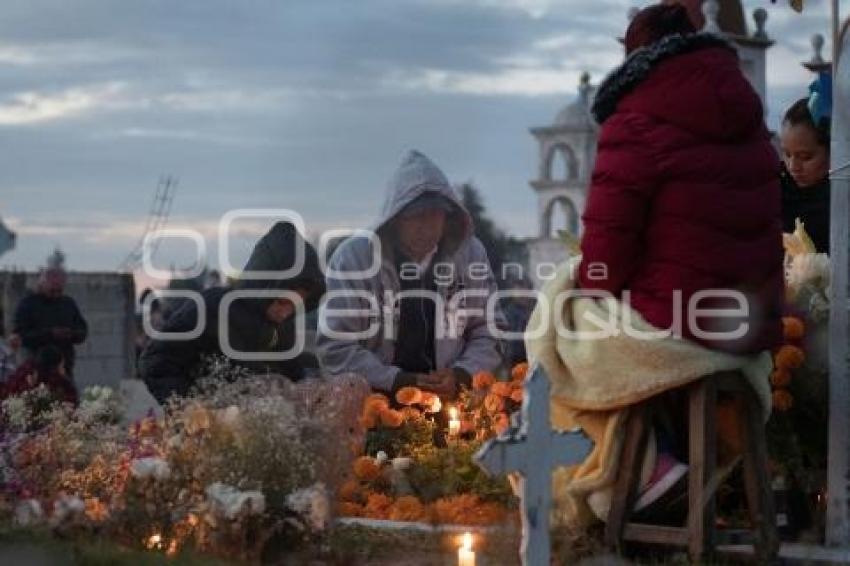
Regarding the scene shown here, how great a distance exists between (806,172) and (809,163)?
50 mm

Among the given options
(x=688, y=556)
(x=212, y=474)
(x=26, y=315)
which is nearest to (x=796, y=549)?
(x=688, y=556)

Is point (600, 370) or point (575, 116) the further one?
point (575, 116)

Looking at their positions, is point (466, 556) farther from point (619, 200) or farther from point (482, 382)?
point (482, 382)

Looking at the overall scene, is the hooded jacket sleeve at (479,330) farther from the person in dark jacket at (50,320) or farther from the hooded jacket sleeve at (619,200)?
the person in dark jacket at (50,320)

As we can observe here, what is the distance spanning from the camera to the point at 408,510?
8125 mm

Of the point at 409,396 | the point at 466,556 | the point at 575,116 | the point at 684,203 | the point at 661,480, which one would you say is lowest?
the point at 466,556

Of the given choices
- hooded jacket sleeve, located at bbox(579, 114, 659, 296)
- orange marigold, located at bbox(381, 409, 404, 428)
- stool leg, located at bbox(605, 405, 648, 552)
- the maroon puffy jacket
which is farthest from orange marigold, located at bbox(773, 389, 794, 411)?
orange marigold, located at bbox(381, 409, 404, 428)

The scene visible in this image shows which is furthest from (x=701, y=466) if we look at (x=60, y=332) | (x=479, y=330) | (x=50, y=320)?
(x=50, y=320)

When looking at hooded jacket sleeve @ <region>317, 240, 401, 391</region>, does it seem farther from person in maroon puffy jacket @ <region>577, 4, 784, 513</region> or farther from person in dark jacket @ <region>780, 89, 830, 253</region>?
person in maroon puffy jacket @ <region>577, 4, 784, 513</region>

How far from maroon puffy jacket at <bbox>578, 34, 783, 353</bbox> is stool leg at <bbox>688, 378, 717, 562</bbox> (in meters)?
0.19

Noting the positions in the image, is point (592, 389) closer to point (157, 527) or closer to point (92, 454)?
point (157, 527)

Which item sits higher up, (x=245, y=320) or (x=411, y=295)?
(x=411, y=295)

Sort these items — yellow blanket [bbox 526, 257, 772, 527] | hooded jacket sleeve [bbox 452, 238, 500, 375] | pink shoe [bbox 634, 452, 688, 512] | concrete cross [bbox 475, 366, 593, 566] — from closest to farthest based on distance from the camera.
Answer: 1. concrete cross [bbox 475, 366, 593, 566]
2. yellow blanket [bbox 526, 257, 772, 527]
3. pink shoe [bbox 634, 452, 688, 512]
4. hooded jacket sleeve [bbox 452, 238, 500, 375]

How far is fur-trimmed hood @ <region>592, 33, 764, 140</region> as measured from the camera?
696 cm
